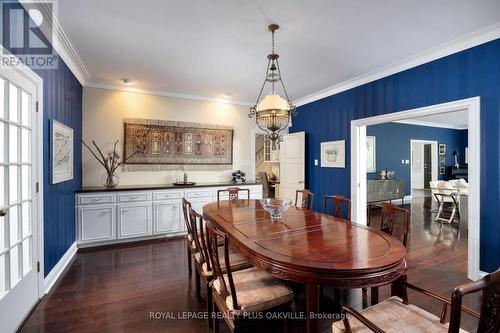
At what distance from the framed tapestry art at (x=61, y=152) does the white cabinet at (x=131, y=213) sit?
0.61 metres

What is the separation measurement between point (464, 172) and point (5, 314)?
38.7 feet

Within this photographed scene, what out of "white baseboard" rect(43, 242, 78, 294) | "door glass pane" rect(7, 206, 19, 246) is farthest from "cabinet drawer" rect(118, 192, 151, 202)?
"door glass pane" rect(7, 206, 19, 246)

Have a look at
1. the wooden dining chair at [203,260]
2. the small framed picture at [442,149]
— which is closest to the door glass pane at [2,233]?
the wooden dining chair at [203,260]

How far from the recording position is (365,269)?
130cm

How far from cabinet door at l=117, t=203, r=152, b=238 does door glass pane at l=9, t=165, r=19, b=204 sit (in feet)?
6.30

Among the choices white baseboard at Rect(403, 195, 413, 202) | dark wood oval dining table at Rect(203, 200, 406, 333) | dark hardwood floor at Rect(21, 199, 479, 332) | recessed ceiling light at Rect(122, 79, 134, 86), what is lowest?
dark hardwood floor at Rect(21, 199, 479, 332)

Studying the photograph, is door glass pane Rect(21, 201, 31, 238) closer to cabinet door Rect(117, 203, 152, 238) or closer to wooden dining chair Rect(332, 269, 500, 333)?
cabinet door Rect(117, 203, 152, 238)

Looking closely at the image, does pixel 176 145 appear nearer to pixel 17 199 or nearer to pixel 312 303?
pixel 17 199

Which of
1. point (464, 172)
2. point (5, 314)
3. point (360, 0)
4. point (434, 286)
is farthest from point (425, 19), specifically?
point (464, 172)

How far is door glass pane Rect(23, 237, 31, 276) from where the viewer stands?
80.5 inches

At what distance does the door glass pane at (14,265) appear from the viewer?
1.84 m

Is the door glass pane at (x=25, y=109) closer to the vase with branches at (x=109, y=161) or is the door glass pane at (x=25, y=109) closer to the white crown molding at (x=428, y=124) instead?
the vase with branches at (x=109, y=161)

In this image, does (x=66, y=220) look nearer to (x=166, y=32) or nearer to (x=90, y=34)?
(x=90, y=34)

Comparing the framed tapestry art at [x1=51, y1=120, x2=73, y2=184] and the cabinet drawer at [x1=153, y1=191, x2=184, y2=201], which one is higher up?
the framed tapestry art at [x1=51, y1=120, x2=73, y2=184]
